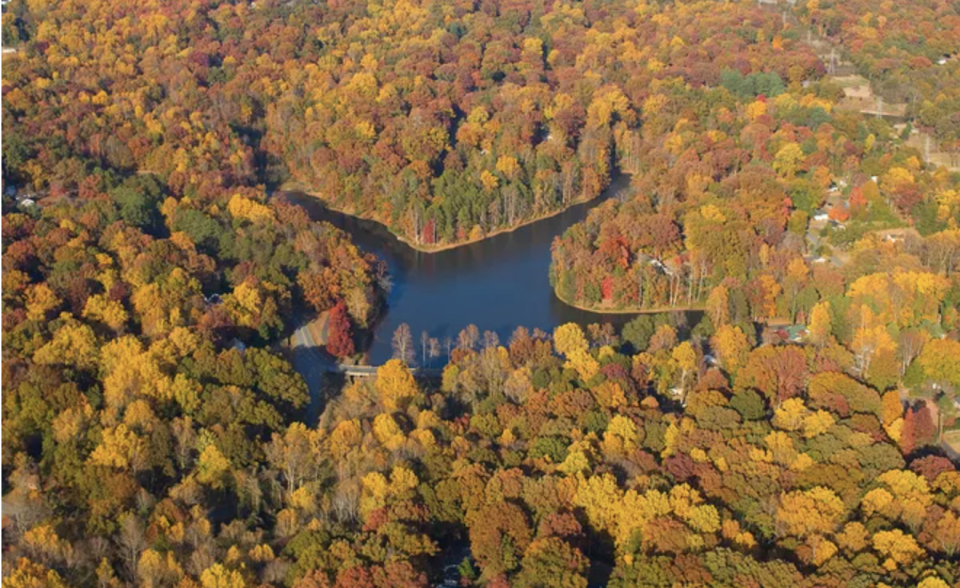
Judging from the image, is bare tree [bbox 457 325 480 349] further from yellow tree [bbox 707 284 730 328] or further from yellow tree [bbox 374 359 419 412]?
yellow tree [bbox 707 284 730 328]

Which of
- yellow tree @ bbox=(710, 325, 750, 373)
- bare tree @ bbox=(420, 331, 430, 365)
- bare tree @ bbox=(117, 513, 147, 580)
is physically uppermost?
bare tree @ bbox=(117, 513, 147, 580)

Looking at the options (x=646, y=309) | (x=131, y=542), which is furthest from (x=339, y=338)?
(x=131, y=542)

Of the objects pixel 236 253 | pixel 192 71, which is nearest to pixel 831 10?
pixel 192 71

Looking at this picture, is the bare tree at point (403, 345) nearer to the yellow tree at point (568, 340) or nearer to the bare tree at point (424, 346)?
the bare tree at point (424, 346)

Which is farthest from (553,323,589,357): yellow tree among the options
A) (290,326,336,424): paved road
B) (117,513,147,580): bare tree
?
(117,513,147,580): bare tree

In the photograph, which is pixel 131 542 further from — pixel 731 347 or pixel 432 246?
pixel 432 246

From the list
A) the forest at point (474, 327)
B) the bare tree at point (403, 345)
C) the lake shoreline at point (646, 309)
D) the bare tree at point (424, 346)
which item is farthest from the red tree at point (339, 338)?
the lake shoreline at point (646, 309)
